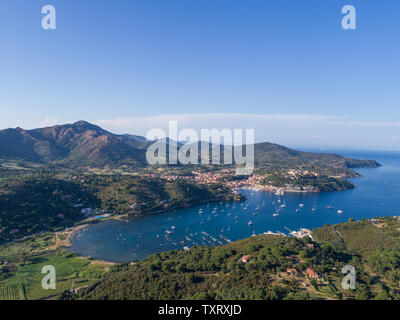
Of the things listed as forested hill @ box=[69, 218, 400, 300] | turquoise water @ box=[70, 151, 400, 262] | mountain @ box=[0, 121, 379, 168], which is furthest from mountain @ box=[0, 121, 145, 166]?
forested hill @ box=[69, 218, 400, 300]

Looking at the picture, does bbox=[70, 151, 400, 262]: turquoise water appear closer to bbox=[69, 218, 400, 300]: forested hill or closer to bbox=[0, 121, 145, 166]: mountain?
bbox=[69, 218, 400, 300]: forested hill

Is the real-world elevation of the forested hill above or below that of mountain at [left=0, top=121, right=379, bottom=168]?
below

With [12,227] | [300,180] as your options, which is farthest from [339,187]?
[12,227]

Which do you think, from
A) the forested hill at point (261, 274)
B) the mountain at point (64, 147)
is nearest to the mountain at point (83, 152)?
the mountain at point (64, 147)

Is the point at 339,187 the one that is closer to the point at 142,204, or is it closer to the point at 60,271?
the point at 142,204

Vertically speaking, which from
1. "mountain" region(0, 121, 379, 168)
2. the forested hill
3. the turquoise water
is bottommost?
the turquoise water

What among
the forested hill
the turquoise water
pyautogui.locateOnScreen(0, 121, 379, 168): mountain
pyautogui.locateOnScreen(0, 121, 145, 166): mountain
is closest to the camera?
the forested hill
